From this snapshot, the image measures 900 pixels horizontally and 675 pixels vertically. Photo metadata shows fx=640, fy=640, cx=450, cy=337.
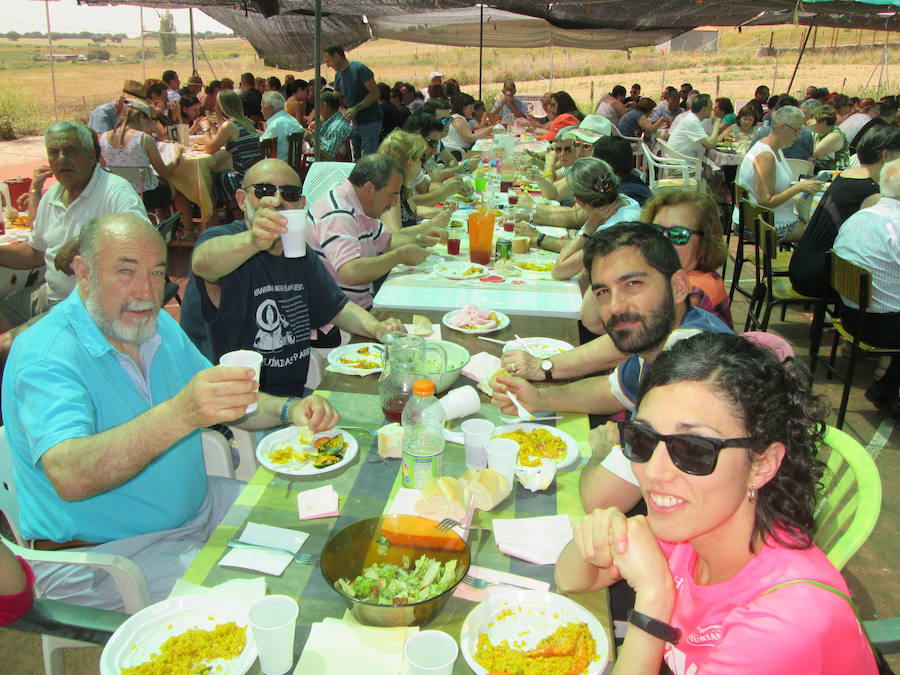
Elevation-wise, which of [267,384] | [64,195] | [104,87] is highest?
[104,87]

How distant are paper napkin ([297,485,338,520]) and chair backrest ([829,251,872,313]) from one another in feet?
11.7

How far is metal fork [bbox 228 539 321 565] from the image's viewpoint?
1620 millimetres

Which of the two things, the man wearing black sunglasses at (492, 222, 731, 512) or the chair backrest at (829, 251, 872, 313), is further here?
the chair backrest at (829, 251, 872, 313)

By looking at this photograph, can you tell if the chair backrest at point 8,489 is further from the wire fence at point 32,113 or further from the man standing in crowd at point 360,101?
the wire fence at point 32,113

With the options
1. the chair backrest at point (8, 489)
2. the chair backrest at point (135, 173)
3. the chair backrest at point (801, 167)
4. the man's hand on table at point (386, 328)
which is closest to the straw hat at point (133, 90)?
the chair backrest at point (135, 173)

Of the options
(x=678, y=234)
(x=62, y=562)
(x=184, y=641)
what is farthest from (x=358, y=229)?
(x=184, y=641)

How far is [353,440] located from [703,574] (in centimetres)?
116

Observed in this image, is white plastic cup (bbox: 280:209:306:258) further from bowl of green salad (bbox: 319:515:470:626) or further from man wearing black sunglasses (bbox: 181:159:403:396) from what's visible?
bowl of green salad (bbox: 319:515:470:626)

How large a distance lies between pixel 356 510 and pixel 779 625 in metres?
1.09

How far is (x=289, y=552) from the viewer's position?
1.65m

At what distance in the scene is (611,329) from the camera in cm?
231

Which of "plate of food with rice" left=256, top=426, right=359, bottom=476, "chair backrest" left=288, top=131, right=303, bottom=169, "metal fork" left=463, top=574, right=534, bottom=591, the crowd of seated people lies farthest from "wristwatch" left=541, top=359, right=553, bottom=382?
"chair backrest" left=288, top=131, right=303, bottom=169

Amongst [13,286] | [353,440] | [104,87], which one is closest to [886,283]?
[353,440]

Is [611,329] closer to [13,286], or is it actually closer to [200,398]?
[200,398]
